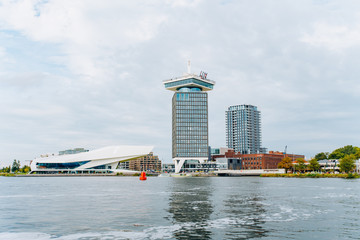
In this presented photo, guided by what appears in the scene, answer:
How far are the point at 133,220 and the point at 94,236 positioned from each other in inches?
292

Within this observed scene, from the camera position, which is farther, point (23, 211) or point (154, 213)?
point (23, 211)

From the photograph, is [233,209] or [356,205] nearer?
[233,209]

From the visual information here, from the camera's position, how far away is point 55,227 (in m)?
29.2

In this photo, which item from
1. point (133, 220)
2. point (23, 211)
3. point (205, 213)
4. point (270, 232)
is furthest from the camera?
point (23, 211)

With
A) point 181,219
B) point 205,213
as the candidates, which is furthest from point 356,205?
point 181,219

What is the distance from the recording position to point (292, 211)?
3847 centimetres

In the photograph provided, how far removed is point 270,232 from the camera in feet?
86.8

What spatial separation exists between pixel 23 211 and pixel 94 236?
730 inches

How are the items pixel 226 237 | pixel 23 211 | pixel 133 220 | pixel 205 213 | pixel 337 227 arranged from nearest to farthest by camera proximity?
pixel 226 237, pixel 337 227, pixel 133 220, pixel 205 213, pixel 23 211

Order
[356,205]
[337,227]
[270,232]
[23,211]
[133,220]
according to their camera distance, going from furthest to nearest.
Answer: [356,205], [23,211], [133,220], [337,227], [270,232]

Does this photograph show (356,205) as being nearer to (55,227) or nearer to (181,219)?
(181,219)

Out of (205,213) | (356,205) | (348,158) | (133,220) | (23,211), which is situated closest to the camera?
(133,220)

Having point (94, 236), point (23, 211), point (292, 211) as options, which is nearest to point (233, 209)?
point (292, 211)

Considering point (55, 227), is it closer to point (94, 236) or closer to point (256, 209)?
point (94, 236)
